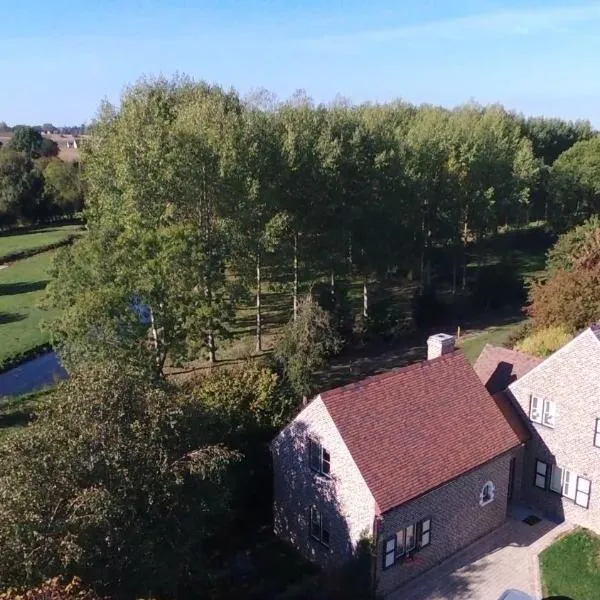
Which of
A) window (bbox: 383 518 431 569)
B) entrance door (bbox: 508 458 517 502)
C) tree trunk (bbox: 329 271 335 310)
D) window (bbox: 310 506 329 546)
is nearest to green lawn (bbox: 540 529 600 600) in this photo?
entrance door (bbox: 508 458 517 502)

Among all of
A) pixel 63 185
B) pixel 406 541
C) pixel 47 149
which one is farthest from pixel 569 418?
pixel 47 149

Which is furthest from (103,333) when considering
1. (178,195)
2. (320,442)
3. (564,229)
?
(564,229)

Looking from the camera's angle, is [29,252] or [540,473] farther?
[29,252]

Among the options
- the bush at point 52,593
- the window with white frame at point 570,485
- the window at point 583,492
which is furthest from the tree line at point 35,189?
the bush at point 52,593

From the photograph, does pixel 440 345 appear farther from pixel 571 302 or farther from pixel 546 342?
pixel 571 302

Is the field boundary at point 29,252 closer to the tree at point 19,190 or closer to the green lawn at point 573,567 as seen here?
the tree at point 19,190

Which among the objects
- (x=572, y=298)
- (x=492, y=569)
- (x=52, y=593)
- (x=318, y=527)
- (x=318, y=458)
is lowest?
(x=492, y=569)
